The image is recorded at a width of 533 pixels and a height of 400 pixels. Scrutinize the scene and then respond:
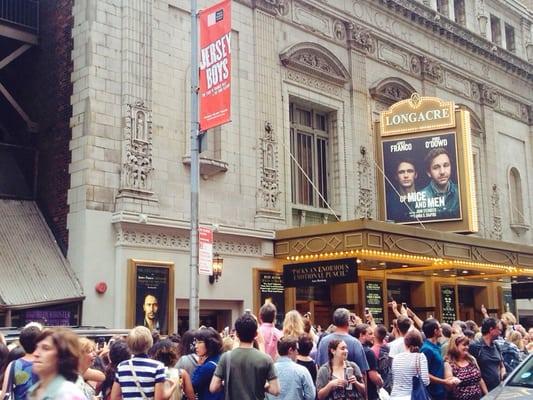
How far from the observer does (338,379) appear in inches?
301

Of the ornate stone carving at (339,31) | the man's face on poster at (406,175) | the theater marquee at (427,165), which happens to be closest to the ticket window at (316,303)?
the theater marquee at (427,165)

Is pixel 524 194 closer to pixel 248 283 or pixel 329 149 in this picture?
pixel 329 149

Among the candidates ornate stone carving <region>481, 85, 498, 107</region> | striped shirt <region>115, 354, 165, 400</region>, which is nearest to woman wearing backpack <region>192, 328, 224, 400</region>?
striped shirt <region>115, 354, 165, 400</region>

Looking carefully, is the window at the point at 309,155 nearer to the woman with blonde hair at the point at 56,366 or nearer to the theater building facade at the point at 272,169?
the theater building facade at the point at 272,169

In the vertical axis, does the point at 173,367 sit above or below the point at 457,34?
below

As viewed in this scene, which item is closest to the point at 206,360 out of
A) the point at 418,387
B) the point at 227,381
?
the point at 227,381

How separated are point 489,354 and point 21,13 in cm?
1381

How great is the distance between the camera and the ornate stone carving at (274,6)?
67.3ft

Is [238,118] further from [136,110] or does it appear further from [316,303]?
[316,303]

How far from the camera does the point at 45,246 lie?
1606 centimetres

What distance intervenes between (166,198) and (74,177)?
225 cm

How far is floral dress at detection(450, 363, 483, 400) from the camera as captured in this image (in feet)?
30.0

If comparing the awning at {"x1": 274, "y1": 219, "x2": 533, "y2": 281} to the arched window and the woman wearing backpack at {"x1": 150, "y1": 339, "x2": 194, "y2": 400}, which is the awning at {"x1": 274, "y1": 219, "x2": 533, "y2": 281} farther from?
the woman wearing backpack at {"x1": 150, "y1": 339, "x2": 194, "y2": 400}

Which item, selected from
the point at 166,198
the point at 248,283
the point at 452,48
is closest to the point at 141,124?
the point at 166,198
